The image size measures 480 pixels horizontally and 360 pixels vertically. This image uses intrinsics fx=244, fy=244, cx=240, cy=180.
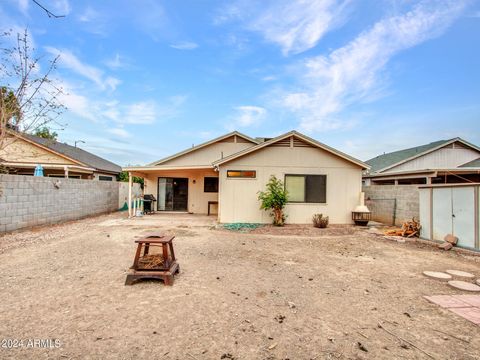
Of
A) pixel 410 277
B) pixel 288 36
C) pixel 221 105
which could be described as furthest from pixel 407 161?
pixel 410 277

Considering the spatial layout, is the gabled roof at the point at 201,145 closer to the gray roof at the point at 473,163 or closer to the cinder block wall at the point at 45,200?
the cinder block wall at the point at 45,200

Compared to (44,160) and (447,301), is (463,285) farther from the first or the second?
(44,160)

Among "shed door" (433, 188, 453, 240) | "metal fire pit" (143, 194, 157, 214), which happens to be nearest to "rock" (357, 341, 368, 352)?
"shed door" (433, 188, 453, 240)

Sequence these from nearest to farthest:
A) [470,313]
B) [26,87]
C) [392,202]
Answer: [470,313], [26,87], [392,202]

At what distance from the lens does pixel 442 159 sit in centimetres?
1612

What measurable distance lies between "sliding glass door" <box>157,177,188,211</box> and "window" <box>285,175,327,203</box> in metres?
6.78

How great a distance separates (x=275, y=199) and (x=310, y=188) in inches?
75.2

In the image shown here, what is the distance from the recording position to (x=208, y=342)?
251cm

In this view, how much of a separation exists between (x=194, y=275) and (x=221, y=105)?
532 inches

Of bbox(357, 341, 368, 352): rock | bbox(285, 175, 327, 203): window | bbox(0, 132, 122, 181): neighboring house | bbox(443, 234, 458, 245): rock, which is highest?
bbox(0, 132, 122, 181): neighboring house

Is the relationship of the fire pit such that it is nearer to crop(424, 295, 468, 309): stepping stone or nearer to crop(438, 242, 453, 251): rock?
crop(424, 295, 468, 309): stepping stone

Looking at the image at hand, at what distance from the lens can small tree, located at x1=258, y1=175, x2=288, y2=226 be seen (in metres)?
9.89

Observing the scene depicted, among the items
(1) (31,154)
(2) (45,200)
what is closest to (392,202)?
(2) (45,200)

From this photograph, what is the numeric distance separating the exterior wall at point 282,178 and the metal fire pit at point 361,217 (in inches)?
14.6
